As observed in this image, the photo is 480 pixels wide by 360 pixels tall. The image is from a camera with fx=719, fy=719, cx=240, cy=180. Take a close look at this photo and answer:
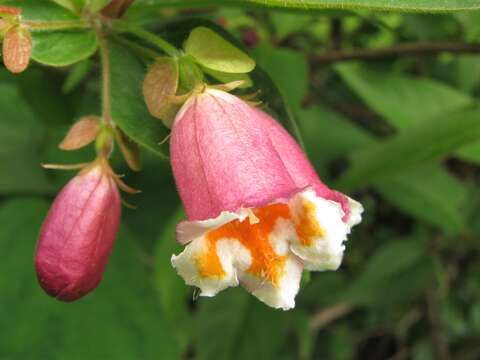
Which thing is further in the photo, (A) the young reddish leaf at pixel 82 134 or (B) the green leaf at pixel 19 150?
(B) the green leaf at pixel 19 150

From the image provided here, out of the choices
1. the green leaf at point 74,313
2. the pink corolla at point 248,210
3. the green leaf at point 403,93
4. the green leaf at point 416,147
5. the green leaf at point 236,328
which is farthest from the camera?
the green leaf at point 236,328

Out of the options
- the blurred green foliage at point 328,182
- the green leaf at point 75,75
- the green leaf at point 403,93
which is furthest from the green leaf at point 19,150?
the green leaf at point 403,93

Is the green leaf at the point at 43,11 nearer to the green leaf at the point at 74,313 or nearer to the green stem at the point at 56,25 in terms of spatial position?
the green stem at the point at 56,25

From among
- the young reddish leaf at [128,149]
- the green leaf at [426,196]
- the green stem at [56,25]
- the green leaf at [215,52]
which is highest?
the green stem at [56,25]

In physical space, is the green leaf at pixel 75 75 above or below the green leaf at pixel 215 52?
below

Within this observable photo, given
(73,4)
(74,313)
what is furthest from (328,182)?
(73,4)

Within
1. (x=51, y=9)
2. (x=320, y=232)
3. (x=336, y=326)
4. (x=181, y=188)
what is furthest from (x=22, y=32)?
(x=336, y=326)

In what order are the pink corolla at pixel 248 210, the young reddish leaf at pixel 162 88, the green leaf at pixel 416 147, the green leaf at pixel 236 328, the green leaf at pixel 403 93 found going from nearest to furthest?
1. the pink corolla at pixel 248 210
2. the young reddish leaf at pixel 162 88
3. the green leaf at pixel 416 147
4. the green leaf at pixel 403 93
5. the green leaf at pixel 236 328
